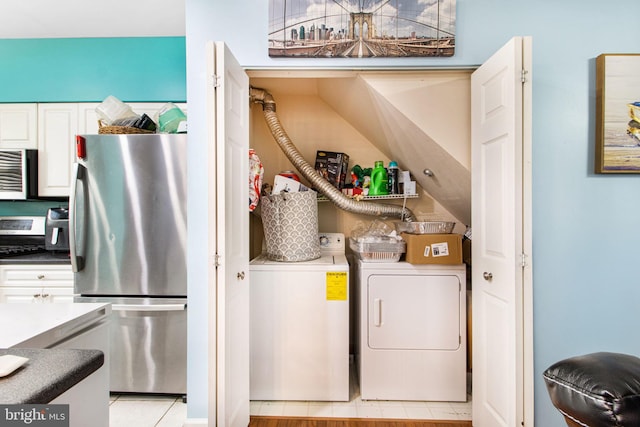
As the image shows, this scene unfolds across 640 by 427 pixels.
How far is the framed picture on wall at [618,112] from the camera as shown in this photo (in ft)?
5.41

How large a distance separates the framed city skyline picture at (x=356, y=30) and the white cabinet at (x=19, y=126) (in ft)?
7.81

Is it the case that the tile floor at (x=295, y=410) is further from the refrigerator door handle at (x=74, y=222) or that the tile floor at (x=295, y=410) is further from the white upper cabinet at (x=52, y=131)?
the white upper cabinet at (x=52, y=131)

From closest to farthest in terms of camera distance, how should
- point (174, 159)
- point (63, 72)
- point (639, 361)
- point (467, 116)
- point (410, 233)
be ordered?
point (639, 361), point (467, 116), point (174, 159), point (410, 233), point (63, 72)

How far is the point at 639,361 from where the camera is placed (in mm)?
665

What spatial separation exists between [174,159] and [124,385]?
5.03 feet

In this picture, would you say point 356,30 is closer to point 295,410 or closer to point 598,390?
point 598,390

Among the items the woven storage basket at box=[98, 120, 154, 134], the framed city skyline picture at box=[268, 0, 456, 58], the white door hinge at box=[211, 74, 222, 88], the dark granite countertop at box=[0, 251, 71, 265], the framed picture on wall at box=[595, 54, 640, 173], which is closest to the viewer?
the white door hinge at box=[211, 74, 222, 88]

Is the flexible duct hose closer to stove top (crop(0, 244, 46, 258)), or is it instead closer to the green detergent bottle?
the green detergent bottle

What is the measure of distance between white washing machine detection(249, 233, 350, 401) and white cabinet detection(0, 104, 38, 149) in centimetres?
233

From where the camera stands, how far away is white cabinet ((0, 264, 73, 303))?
236cm

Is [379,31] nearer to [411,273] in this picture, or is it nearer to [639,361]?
[411,273]

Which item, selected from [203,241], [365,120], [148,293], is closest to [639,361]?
[203,241]

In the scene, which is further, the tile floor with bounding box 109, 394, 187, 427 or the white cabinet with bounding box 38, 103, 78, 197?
the white cabinet with bounding box 38, 103, 78, 197

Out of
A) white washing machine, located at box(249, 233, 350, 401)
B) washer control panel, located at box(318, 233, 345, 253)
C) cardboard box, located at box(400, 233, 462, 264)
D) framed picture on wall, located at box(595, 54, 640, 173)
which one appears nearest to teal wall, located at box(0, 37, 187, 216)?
washer control panel, located at box(318, 233, 345, 253)
